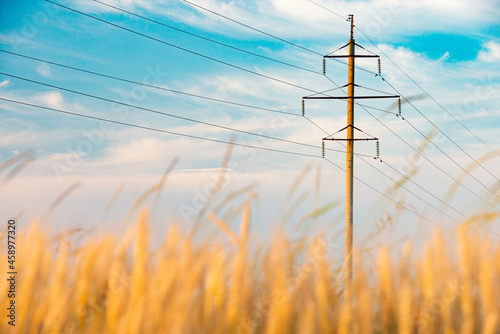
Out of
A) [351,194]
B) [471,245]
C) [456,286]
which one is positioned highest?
[351,194]

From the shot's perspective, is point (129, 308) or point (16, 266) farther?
point (16, 266)

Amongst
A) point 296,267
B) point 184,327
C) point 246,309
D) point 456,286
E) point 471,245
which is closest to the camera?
point 184,327

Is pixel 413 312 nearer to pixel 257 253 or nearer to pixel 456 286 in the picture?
pixel 456 286

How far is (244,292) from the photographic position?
2.58 meters

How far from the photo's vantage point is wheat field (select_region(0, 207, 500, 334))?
2.47 meters

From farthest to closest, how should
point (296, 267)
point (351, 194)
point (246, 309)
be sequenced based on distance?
point (351, 194) < point (296, 267) < point (246, 309)

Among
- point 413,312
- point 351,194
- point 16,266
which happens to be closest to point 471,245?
point 413,312

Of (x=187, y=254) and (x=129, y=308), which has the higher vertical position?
(x=187, y=254)

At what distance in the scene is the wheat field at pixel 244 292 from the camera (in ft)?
8.09

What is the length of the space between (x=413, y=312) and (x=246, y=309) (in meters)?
0.95

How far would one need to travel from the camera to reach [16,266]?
3.42m

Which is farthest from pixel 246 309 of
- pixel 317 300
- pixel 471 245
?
pixel 471 245

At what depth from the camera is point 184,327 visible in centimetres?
233

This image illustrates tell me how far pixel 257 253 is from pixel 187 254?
771mm
